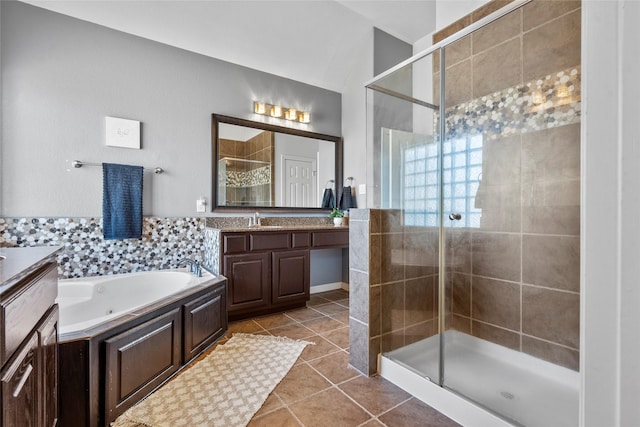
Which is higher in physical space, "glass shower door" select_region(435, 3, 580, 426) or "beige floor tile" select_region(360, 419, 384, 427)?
"glass shower door" select_region(435, 3, 580, 426)

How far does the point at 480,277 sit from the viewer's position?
7.59 ft

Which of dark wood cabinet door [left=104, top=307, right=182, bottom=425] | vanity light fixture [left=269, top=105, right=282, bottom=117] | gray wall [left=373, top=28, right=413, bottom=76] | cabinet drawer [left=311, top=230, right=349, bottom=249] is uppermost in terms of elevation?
gray wall [left=373, top=28, right=413, bottom=76]

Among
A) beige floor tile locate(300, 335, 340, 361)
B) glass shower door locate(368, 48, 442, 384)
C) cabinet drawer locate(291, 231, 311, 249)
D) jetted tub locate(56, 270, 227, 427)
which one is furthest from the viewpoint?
cabinet drawer locate(291, 231, 311, 249)

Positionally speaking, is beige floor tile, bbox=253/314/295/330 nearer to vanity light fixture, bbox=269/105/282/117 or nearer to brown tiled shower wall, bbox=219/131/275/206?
brown tiled shower wall, bbox=219/131/275/206

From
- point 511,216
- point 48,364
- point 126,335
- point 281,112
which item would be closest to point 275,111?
point 281,112

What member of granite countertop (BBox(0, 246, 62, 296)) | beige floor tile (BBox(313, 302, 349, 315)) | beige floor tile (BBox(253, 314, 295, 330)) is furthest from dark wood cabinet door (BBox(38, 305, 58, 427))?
beige floor tile (BBox(313, 302, 349, 315))

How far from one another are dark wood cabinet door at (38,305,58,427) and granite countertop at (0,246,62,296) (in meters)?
0.20

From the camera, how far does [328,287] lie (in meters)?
3.97

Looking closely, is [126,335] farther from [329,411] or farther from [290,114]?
[290,114]

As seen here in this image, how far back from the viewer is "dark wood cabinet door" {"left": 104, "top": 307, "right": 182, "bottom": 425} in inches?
59.2

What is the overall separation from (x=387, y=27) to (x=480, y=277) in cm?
276

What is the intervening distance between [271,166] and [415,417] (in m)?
2.78

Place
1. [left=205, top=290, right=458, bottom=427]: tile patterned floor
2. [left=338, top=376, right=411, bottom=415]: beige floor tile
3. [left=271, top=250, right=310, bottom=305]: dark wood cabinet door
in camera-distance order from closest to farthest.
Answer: [left=205, top=290, right=458, bottom=427]: tile patterned floor
[left=338, top=376, right=411, bottom=415]: beige floor tile
[left=271, top=250, right=310, bottom=305]: dark wood cabinet door

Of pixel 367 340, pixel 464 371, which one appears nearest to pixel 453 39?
pixel 367 340
